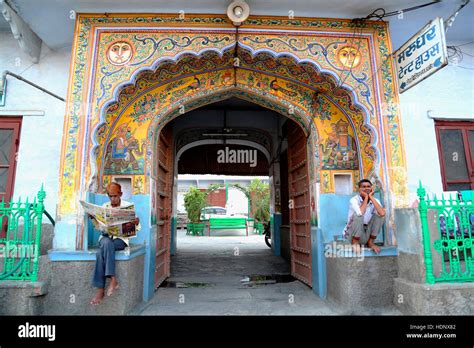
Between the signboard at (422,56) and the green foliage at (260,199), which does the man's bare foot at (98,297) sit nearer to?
the signboard at (422,56)

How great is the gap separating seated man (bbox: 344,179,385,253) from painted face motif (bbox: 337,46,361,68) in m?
1.70

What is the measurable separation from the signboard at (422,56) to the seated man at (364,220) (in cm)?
145

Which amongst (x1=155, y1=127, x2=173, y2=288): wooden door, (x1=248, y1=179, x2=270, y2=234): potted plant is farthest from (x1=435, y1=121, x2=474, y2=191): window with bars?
(x1=248, y1=179, x2=270, y2=234): potted plant

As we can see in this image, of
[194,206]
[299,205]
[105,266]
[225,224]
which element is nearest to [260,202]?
[225,224]

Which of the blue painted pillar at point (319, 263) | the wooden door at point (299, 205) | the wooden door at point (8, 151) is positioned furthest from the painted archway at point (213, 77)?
the wooden door at point (8, 151)

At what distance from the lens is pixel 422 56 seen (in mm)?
3951

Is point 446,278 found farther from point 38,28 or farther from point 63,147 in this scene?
point 38,28

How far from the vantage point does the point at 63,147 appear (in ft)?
13.3

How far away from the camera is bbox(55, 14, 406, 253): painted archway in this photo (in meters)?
4.23

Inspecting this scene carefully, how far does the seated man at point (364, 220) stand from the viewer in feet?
12.7

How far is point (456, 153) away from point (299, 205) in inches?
104

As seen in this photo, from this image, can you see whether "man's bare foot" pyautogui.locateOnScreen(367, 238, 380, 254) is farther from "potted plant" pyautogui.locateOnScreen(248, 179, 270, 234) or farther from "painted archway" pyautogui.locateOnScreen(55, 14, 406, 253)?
"potted plant" pyautogui.locateOnScreen(248, 179, 270, 234)
